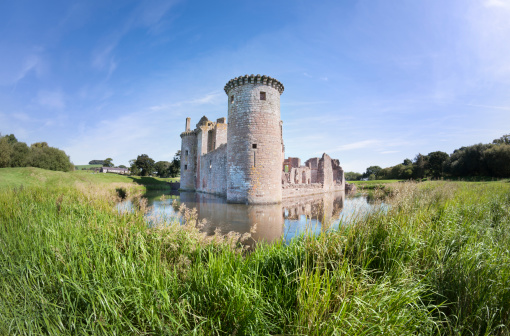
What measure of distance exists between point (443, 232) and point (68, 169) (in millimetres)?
52098

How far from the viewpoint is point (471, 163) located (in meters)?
38.0

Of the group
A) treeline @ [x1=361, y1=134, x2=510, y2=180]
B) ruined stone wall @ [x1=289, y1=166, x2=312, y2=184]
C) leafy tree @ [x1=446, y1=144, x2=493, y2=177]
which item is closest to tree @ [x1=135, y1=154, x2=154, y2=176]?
ruined stone wall @ [x1=289, y1=166, x2=312, y2=184]

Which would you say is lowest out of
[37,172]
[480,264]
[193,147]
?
[480,264]

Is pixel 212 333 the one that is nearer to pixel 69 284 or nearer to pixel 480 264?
pixel 69 284

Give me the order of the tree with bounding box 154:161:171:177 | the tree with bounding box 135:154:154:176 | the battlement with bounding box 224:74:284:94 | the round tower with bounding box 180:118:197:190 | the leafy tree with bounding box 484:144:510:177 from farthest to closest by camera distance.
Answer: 1. the tree with bounding box 154:161:171:177
2. the tree with bounding box 135:154:154:176
3. the leafy tree with bounding box 484:144:510:177
4. the round tower with bounding box 180:118:197:190
5. the battlement with bounding box 224:74:284:94

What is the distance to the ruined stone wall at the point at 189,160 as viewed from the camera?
3078cm

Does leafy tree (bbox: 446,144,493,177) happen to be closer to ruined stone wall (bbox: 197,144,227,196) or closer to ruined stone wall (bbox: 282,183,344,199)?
ruined stone wall (bbox: 282,183,344,199)

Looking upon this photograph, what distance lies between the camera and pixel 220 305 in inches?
87.7

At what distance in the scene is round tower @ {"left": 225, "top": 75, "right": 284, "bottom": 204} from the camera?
1441cm

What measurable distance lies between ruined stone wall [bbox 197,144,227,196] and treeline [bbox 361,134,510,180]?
38.3 m

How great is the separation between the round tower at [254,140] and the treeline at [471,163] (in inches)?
1505

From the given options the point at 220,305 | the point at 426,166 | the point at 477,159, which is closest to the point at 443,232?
the point at 220,305

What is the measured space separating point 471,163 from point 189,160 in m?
46.1

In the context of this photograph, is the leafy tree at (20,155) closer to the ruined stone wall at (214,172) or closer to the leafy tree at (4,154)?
the leafy tree at (4,154)
